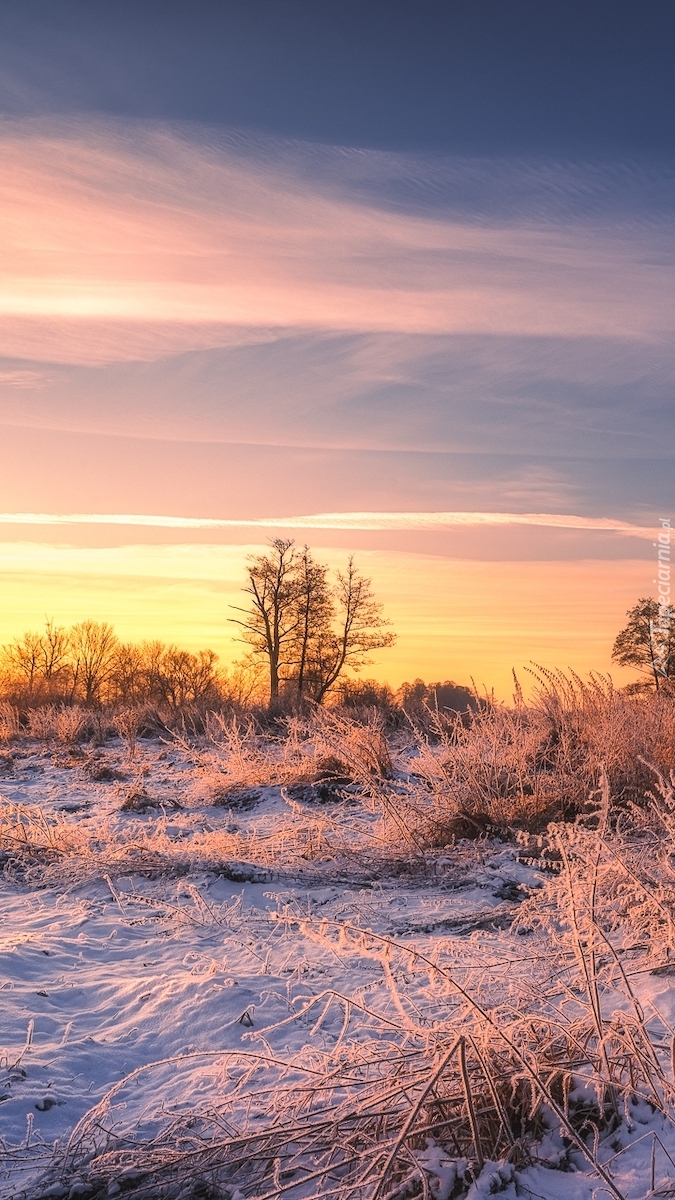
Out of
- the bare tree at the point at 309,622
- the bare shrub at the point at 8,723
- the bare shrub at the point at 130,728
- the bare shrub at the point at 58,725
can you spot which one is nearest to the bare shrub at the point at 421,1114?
the bare shrub at the point at 130,728

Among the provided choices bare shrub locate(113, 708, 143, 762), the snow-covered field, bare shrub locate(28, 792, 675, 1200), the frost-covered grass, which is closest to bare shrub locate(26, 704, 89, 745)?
bare shrub locate(113, 708, 143, 762)

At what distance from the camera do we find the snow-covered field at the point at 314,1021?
268 cm

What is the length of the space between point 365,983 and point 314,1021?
0.52 meters

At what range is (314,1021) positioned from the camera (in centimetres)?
413

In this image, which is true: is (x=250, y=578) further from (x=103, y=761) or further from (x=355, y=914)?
(x=355, y=914)

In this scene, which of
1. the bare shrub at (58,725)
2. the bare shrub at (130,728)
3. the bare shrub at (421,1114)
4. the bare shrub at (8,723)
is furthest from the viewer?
the bare shrub at (8,723)

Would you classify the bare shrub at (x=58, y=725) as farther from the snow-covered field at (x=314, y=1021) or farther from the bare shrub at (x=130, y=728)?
the snow-covered field at (x=314, y=1021)

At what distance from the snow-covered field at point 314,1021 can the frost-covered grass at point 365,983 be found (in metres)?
0.01

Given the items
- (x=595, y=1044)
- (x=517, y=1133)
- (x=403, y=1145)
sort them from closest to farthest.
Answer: (x=403, y=1145) < (x=517, y=1133) < (x=595, y=1044)

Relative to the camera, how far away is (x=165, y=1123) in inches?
128

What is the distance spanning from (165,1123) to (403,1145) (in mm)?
1129

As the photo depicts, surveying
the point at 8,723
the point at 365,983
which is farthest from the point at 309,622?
the point at 365,983

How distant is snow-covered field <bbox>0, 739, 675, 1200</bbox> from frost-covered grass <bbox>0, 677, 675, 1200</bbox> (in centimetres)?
1

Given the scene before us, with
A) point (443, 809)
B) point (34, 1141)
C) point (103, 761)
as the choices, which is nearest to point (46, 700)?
point (103, 761)
